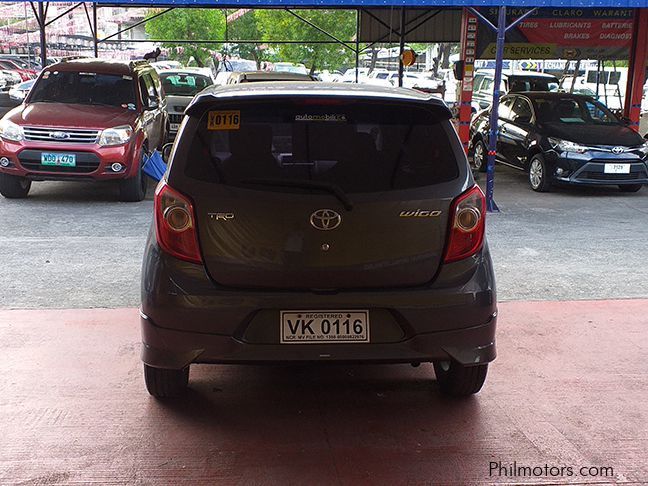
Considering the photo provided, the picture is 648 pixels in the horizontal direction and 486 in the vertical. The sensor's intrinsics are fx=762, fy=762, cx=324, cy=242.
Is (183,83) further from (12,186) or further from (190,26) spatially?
(190,26)

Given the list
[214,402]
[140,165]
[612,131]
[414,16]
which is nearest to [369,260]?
[214,402]

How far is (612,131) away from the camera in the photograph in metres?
11.8

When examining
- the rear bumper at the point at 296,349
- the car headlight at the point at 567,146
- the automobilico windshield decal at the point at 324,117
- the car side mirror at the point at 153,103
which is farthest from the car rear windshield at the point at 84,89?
the rear bumper at the point at 296,349

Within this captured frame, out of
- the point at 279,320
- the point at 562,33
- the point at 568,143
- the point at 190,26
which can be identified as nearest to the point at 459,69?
the point at 568,143

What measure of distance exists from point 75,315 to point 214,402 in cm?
180

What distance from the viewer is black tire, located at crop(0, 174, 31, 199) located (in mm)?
9773

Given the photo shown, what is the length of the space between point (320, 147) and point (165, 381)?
146 centimetres

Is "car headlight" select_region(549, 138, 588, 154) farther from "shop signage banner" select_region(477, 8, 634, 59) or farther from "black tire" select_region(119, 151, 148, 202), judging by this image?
"black tire" select_region(119, 151, 148, 202)

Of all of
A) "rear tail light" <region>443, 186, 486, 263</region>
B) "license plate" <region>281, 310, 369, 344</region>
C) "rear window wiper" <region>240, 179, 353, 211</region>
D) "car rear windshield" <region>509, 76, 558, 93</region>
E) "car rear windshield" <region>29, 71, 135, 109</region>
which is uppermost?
"rear window wiper" <region>240, 179, 353, 211</region>

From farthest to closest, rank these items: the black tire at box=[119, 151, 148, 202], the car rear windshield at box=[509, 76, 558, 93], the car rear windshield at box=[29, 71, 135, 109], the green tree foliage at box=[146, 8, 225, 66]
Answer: the green tree foliage at box=[146, 8, 225, 66] → the car rear windshield at box=[509, 76, 558, 93] → the car rear windshield at box=[29, 71, 135, 109] → the black tire at box=[119, 151, 148, 202]

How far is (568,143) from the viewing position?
36.9 feet

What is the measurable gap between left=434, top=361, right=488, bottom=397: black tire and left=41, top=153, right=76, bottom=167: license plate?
22.3 ft

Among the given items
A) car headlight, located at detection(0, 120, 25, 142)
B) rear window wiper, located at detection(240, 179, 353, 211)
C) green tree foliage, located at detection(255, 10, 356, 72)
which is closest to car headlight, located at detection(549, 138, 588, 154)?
car headlight, located at detection(0, 120, 25, 142)

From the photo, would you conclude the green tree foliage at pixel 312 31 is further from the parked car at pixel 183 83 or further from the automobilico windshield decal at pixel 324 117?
the automobilico windshield decal at pixel 324 117
